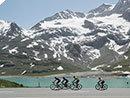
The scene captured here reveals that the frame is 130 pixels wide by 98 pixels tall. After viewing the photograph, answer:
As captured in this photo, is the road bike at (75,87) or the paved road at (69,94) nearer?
the paved road at (69,94)

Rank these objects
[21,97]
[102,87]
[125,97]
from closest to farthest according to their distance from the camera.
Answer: [125,97] < [21,97] < [102,87]

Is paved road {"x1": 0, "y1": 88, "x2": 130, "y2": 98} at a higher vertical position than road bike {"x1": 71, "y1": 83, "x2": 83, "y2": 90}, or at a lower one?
lower

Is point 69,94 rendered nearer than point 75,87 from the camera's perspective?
Yes

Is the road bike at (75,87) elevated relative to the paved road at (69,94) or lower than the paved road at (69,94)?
elevated

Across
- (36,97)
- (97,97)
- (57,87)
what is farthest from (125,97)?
(57,87)

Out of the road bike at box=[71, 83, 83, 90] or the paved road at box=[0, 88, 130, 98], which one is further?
the road bike at box=[71, 83, 83, 90]

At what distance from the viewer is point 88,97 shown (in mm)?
28422

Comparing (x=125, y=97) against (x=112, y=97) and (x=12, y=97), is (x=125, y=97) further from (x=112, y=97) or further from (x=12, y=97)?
(x=12, y=97)

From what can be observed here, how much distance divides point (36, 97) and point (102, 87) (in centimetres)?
1702

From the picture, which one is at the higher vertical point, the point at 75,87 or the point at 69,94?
the point at 75,87

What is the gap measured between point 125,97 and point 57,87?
18.3 m

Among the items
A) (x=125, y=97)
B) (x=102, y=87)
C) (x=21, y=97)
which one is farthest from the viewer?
(x=102, y=87)

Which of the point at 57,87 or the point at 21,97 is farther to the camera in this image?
the point at 57,87

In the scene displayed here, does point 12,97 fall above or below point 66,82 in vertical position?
below
